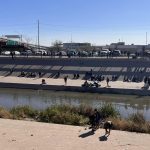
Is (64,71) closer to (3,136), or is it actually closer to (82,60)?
(82,60)

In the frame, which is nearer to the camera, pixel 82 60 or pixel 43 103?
pixel 43 103

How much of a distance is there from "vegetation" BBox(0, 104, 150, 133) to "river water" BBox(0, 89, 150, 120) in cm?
877

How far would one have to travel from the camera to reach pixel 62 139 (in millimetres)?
17219

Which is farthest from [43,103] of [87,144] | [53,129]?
[87,144]

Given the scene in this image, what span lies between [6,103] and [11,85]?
1135 centimetres

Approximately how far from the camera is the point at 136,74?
47875 mm

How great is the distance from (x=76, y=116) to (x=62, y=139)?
166 inches

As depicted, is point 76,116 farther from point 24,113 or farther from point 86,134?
point 24,113

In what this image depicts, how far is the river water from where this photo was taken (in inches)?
1326

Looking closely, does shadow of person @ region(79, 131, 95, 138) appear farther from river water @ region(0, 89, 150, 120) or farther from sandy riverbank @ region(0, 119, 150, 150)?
river water @ region(0, 89, 150, 120)

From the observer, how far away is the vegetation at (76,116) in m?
19.5

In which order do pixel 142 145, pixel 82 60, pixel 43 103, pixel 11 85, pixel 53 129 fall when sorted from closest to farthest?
pixel 142 145
pixel 53 129
pixel 43 103
pixel 11 85
pixel 82 60

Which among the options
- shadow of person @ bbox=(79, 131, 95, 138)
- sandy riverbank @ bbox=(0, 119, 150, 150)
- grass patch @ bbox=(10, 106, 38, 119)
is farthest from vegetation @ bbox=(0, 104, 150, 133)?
shadow of person @ bbox=(79, 131, 95, 138)

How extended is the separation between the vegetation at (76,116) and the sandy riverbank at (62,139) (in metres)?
1.11
